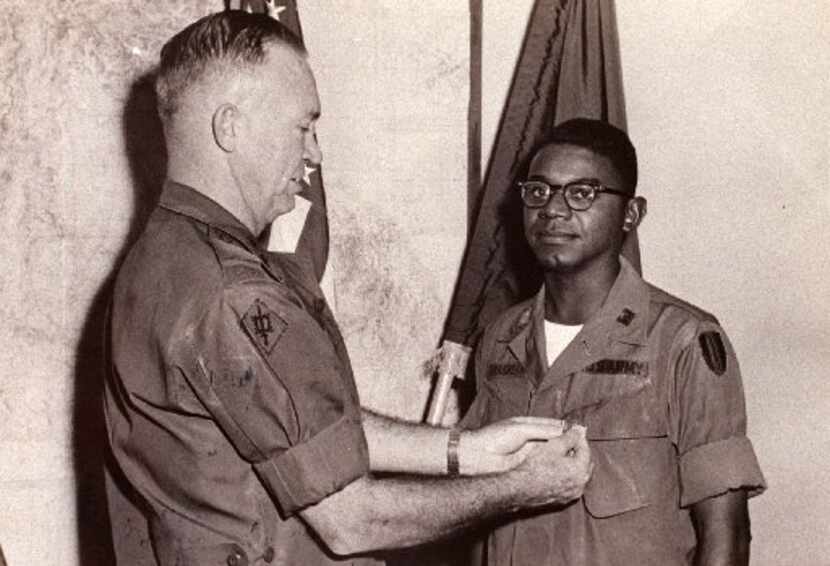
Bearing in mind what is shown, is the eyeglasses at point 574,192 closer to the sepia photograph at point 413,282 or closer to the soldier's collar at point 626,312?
the sepia photograph at point 413,282

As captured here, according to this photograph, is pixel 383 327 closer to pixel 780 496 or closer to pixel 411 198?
pixel 411 198

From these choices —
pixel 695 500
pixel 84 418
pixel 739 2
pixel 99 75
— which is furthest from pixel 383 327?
pixel 739 2

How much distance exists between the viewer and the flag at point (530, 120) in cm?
337

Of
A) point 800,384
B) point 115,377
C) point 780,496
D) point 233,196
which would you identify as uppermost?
point 233,196

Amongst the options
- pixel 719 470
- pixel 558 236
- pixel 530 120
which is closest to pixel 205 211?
pixel 558 236

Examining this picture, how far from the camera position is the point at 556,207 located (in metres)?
2.67

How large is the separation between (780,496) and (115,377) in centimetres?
286

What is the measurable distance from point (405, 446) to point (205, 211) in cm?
84

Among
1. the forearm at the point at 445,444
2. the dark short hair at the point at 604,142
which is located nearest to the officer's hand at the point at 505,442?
the forearm at the point at 445,444

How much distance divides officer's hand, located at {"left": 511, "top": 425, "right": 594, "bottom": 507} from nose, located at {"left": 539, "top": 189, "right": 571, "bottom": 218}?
674mm

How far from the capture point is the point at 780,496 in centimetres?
382

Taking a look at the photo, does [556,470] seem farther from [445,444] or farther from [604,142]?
[604,142]

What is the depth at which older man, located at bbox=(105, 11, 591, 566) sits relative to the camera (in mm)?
1678

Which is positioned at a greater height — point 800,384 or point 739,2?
point 739,2
